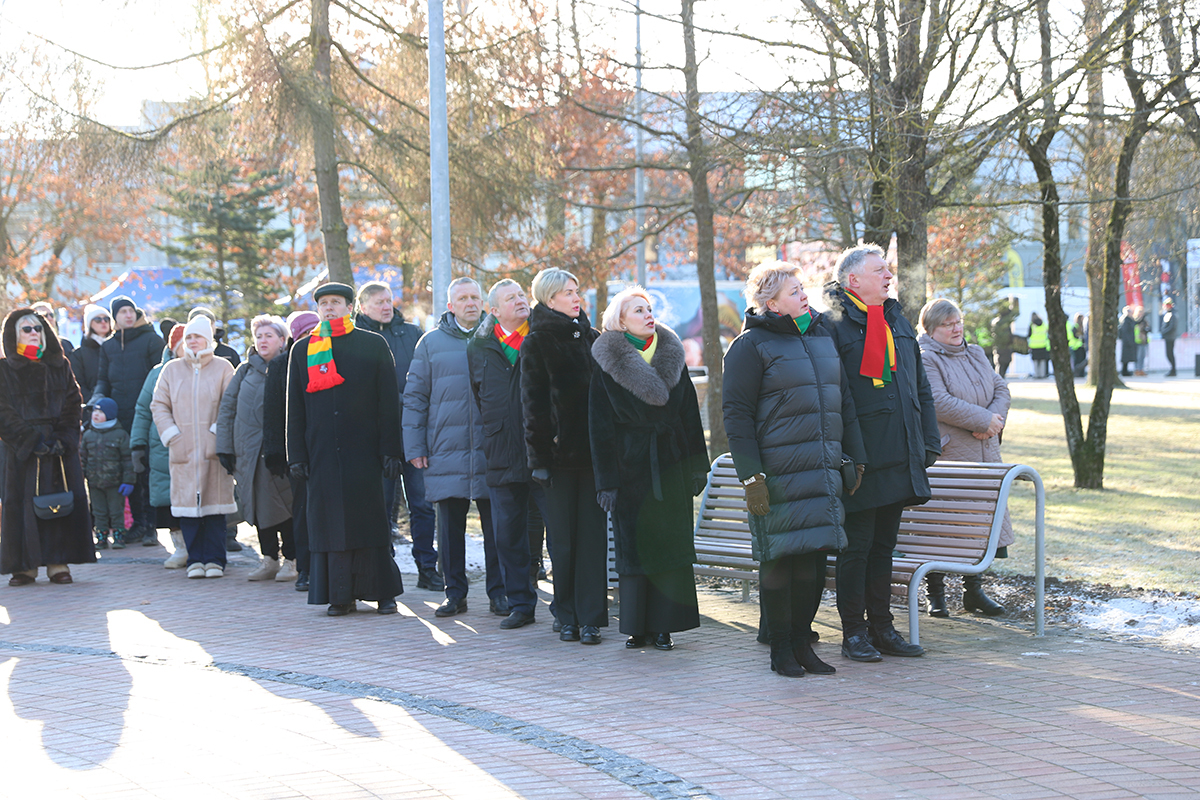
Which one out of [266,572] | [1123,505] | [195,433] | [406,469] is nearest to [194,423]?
[195,433]

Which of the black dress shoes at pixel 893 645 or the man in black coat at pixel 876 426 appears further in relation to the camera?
the black dress shoes at pixel 893 645

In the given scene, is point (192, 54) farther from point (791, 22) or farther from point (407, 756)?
point (407, 756)

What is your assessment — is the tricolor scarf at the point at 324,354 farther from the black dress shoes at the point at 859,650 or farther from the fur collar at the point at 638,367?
the black dress shoes at the point at 859,650

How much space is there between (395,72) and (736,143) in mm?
4419

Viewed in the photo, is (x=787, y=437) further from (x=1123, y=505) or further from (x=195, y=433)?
(x=1123, y=505)

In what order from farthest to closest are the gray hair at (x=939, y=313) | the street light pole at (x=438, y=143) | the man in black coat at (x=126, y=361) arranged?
the man in black coat at (x=126, y=361) < the street light pole at (x=438, y=143) < the gray hair at (x=939, y=313)

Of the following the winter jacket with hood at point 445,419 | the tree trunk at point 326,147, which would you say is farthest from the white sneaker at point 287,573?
the tree trunk at point 326,147

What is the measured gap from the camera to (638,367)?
6453 millimetres

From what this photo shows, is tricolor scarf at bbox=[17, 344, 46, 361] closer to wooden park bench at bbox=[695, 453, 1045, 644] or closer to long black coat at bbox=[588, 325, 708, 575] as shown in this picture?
long black coat at bbox=[588, 325, 708, 575]

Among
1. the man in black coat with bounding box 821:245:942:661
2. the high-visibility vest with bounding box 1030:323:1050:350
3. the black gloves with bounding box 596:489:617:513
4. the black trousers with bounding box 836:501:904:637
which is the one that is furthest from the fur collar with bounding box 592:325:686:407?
the high-visibility vest with bounding box 1030:323:1050:350

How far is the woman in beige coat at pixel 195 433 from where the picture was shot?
9.51m

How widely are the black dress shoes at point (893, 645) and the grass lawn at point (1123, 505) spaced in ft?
7.73

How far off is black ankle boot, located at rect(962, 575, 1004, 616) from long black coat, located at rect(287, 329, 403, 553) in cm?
360

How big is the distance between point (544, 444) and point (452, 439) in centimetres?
118
